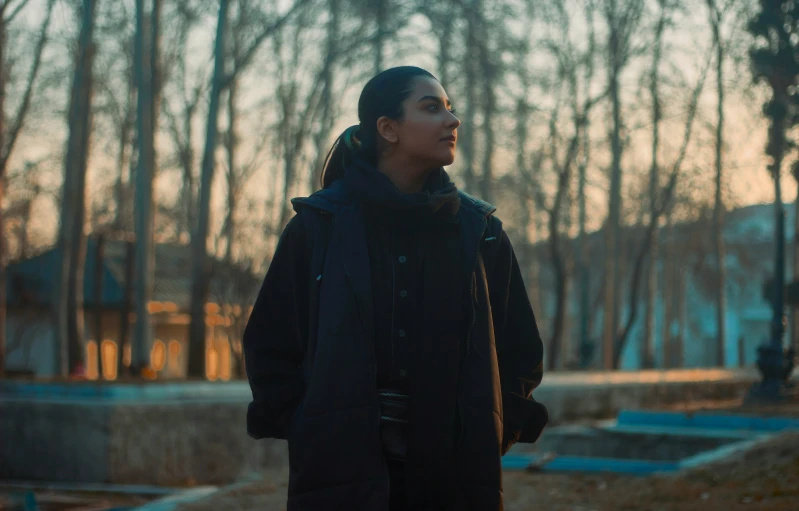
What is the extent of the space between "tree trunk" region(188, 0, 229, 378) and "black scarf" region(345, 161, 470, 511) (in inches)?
629

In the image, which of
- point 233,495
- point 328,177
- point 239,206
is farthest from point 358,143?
point 239,206

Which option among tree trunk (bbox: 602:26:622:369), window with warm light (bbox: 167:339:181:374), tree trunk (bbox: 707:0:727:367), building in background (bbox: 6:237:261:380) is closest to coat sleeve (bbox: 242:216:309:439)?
tree trunk (bbox: 602:26:622:369)

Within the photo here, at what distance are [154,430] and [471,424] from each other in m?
9.10

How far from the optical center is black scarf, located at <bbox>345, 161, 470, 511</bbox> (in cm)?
319

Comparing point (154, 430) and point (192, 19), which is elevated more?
point (192, 19)

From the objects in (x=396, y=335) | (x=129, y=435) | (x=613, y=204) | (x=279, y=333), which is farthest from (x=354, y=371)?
(x=613, y=204)

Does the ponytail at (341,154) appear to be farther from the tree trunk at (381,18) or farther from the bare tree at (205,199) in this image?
the tree trunk at (381,18)

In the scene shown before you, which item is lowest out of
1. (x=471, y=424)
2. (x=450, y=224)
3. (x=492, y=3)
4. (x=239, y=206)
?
(x=471, y=424)

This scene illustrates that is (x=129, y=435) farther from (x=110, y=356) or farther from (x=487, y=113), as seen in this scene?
(x=110, y=356)

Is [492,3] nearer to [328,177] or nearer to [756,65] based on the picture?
[756,65]

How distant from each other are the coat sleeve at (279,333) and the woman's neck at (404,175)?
289 millimetres

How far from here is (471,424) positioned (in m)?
3.20

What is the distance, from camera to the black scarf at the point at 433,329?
126 inches

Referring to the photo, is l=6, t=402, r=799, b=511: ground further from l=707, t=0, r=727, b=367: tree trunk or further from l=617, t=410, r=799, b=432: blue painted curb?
l=707, t=0, r=727, b=367: tree trunk
